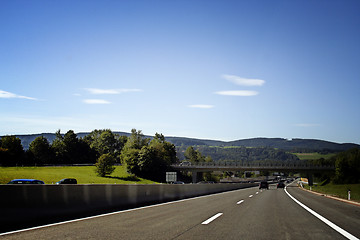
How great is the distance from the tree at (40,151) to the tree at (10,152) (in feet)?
17.1

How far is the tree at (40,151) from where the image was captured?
118938 mm

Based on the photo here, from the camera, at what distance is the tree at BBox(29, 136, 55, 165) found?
390 ft

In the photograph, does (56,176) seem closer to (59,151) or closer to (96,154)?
(59,151)

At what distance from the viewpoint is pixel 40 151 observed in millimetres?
119625

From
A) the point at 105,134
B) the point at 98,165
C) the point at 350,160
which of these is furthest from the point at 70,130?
the point at 350,160

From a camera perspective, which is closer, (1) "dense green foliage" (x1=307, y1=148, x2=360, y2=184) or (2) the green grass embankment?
(2) the green grass embankment

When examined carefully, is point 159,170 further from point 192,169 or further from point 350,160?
point 350,160

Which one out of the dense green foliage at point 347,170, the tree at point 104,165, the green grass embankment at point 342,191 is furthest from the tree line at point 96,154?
the green grass embankment at point 342,191

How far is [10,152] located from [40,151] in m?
→ 11.7

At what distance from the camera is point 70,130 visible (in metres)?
134

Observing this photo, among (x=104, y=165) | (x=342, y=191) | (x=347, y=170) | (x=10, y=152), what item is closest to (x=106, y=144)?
(x=10, y=152)

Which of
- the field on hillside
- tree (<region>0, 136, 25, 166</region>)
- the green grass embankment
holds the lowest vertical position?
the field on hillside

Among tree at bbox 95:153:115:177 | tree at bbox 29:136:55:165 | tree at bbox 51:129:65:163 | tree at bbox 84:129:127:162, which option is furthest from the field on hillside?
tree at bbox 84:129:127:162

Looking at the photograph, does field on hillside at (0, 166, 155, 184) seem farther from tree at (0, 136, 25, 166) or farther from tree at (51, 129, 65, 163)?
tree at (51, 129, 65, 163)
